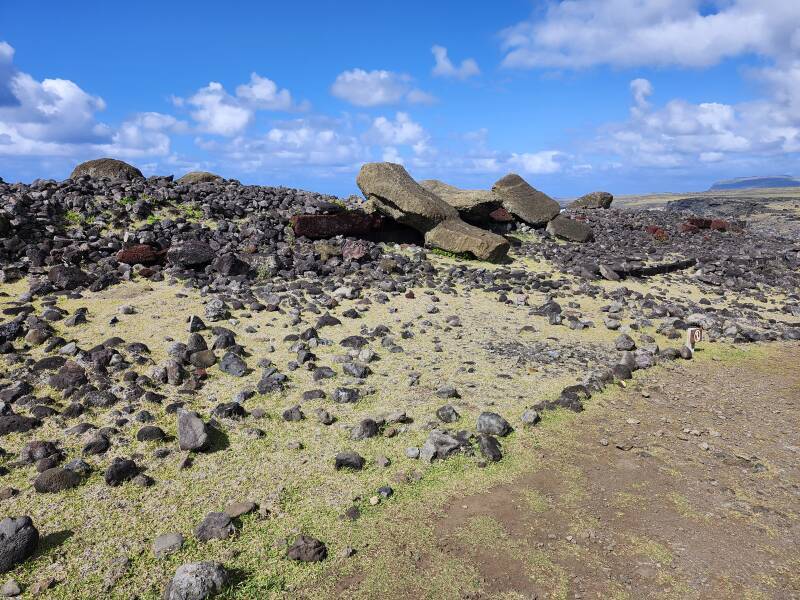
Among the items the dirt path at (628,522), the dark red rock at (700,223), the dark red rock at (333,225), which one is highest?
the dark red rock at (333,225)

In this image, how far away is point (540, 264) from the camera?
16.5m

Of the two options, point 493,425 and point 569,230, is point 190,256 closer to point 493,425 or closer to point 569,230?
point 493,425

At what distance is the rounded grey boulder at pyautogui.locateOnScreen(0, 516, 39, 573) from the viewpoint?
12.9 ft

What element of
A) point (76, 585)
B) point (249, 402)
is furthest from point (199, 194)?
point (76, 585)

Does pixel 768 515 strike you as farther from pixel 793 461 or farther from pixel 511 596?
pixel 511 596

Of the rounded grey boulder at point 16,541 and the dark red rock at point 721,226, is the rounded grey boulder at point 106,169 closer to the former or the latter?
the rounded grey boulder at point 16,541

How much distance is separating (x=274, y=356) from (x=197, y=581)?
15.3ft

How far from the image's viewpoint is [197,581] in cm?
369

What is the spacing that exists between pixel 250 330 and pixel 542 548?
6229 millimetres

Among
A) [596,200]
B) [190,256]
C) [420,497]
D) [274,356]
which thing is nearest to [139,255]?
[190,256]

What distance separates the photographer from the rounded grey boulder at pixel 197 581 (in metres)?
3.64

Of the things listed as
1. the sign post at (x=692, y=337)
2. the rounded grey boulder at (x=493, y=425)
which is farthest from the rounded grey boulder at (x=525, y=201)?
the rounded grey boulder at (x=493, y=425)

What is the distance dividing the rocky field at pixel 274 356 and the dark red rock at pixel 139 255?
0.17 ft

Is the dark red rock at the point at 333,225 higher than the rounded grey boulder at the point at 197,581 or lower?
higher
